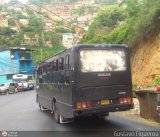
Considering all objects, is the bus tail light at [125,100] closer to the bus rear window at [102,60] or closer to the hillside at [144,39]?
the bus rear window at [102,60]

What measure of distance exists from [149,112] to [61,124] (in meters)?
3.49

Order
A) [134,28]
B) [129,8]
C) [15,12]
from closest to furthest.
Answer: [134,28] → [129,8] → [15,12]

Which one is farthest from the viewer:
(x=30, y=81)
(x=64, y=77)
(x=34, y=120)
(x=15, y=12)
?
(x=15, y=12)

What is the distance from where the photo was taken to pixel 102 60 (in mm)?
13453

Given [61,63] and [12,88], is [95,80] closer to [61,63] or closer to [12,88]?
[61,63]

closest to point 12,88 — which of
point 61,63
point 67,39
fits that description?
point 67,39

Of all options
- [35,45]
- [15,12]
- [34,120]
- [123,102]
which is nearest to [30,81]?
[35,45]

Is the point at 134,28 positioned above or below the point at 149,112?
above

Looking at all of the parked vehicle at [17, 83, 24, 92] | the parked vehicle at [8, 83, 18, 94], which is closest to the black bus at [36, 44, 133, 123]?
the parked vehicle at [8, 83, 18, 94]

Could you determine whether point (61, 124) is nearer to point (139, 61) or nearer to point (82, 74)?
point (82, 74)

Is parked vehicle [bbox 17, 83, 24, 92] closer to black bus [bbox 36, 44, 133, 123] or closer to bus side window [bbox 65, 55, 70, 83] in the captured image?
black bus [bbox 36, 44, 133, 123]

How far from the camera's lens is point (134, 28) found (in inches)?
1128

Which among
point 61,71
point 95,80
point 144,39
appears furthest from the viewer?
point 144,39

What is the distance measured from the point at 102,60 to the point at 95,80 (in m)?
0.80
